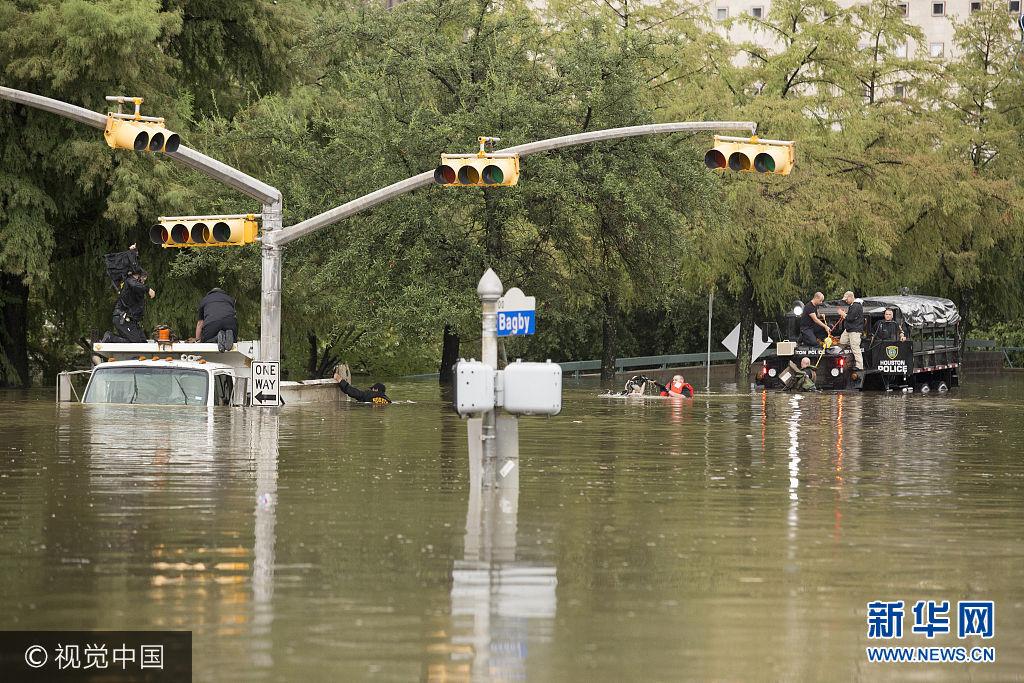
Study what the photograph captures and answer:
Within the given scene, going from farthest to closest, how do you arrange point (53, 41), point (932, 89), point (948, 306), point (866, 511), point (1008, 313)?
1. point (1008, 313)
2. point (932, 89)
3. point (948, 306)
4. point (53, 41)
5. point (866, 511)

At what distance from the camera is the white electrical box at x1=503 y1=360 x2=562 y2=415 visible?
1574 centimetres

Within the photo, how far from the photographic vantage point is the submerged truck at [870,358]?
45750mm

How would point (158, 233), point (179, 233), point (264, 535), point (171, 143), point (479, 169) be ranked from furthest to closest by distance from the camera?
point (179, 233), point (158, 233), point (479, 169), point (171, 143), point (264, 535)

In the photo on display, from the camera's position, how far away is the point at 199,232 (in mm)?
32688

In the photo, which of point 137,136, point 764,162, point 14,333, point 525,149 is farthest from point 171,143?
point 14,333

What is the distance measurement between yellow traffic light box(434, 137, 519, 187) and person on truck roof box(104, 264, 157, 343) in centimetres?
611

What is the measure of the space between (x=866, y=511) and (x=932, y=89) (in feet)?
162

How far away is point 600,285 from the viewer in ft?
162

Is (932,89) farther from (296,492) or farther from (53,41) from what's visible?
(296,492)

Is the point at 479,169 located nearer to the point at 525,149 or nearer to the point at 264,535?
the point at 525,149

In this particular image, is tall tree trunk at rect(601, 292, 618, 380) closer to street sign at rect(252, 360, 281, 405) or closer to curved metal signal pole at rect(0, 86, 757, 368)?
curved metal signal pole at rect(0, 86, 757, 368)

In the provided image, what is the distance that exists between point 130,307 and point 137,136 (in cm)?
515

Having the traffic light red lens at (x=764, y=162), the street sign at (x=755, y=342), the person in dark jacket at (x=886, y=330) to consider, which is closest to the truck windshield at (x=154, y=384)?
the traffic light red lens at (x=764, y=162)

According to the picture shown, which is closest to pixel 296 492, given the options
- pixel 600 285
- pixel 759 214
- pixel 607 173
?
pixel 607 173
